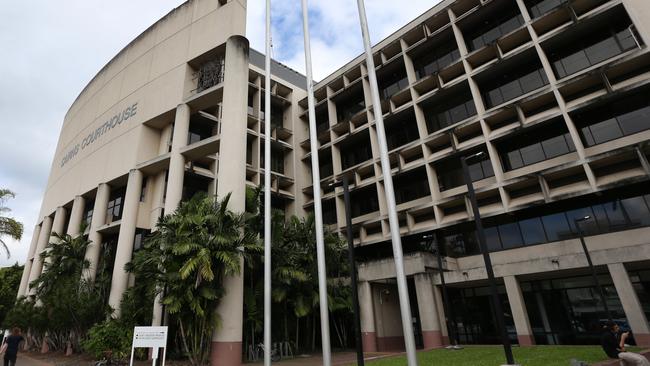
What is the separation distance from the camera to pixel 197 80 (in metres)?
26.9

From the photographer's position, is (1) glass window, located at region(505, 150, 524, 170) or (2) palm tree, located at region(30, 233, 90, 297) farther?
(2) palm tree, located at region(30, 233, 90, 297)

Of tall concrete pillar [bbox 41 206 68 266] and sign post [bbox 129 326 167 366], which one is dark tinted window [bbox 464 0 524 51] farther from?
tall concrete pillar [bbox 41 206 68 266]

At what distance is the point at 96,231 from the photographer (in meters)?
27.3

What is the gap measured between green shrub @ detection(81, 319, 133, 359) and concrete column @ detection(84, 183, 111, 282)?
8.23m

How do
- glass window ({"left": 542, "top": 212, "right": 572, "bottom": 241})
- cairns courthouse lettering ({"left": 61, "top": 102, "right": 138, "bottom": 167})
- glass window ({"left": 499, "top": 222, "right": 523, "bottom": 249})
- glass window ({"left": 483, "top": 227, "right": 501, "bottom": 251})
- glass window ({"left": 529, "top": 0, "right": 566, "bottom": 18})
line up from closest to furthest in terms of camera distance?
glass window ({"left": 542, "top": 212, "right": 572, "bottom": 241}) → glass window ({"left": 499, "top": 222, "right": 523, "bottom": 249}) → glass window ({"left": 483, "top": 227, "right": 501, "bottom": 251}) → glass window ({"left": 529, "top": 0, "right": 566, "bottom": 18}) → cairns courthouse lettering ({"left": 61, "top": 102, "right": 138, "bottom": 167})

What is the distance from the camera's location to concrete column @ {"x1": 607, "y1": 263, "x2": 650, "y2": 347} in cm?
1627

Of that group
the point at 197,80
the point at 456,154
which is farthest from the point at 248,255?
the point at 456,154

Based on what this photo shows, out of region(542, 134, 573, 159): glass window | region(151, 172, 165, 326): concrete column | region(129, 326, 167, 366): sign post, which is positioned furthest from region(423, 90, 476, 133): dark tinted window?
region(129, 326, 167, 366): sign post

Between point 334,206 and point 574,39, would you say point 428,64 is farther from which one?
point 334,206

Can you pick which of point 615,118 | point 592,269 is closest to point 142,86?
point 592,269

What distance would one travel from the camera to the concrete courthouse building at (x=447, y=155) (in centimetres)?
2094

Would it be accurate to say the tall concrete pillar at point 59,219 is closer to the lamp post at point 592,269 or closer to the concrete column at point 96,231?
the concrete column at point 96,231

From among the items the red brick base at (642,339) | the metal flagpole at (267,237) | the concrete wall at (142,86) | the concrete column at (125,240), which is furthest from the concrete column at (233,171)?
the red brick base at (642,339)

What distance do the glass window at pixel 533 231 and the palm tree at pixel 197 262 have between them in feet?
59.0
